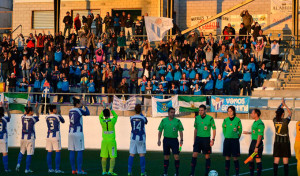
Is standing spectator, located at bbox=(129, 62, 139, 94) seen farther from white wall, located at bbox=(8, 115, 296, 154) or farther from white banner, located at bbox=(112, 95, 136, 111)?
white wall, located at bbox=(8, 115, 296, 154)

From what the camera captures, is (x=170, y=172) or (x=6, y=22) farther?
(x=6, y=22)

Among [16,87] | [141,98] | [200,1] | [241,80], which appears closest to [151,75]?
[141,98]

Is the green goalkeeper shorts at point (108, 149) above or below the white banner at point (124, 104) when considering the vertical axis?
below

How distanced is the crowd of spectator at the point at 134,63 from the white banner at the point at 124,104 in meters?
1.67

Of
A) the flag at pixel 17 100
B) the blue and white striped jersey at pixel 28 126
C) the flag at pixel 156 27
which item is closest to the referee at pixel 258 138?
the blue and white striped jersey at pixel 28 126

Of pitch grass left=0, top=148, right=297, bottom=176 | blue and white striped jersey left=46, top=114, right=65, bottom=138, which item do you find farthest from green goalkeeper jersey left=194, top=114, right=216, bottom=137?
blue and white striped jersey left=46, top=114, right=65, bottom=138

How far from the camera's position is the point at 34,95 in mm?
26156

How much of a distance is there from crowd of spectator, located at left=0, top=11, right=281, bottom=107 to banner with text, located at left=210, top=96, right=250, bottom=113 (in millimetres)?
1770

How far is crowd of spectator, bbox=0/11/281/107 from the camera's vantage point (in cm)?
2523

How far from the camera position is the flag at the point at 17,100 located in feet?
81.7

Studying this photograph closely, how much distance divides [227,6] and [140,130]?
2145cm

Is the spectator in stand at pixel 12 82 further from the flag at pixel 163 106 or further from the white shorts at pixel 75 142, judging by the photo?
the white shorts at pixel 75 142

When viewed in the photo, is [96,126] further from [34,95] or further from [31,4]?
[31,4]

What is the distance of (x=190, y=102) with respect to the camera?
23.1 meters
